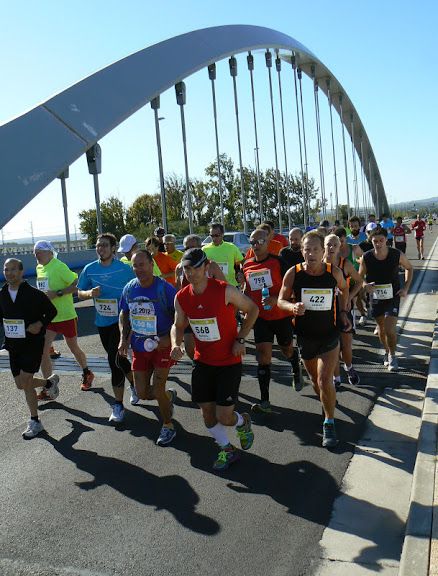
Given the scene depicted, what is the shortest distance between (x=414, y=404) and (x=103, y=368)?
400 cm

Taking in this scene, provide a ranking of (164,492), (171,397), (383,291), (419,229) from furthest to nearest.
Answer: (419,229) → (383,291) → (171,397) → (164,492)

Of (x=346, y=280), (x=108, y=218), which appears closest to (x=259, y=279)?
(x=346, y=280)

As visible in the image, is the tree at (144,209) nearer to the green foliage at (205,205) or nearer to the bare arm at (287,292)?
the green foliage at (205,205)

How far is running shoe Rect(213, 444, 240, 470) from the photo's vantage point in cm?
449

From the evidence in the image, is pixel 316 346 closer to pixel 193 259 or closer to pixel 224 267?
pixel 193 259

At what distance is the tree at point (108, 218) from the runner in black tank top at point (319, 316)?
Result: 44514mm

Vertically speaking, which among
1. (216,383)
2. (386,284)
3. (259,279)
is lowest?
(216,383)

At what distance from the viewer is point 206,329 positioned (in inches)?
175

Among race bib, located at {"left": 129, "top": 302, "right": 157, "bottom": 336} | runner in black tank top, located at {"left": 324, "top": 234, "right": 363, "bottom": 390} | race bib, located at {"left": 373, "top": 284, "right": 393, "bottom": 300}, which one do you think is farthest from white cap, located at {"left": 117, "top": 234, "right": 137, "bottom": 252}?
race bib, located at {"left": 373, "top": 284, "right": 393, "bottom": 300}

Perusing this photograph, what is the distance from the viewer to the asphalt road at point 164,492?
3293 millimetres

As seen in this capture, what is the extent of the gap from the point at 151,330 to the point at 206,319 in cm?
82

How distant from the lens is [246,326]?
4.45m

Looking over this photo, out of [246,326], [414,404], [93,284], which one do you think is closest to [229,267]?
[93,284]

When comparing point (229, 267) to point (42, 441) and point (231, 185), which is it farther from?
point (231, 185)
